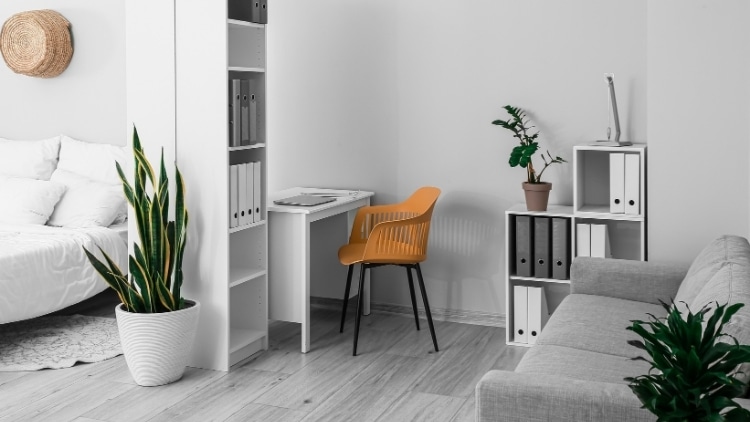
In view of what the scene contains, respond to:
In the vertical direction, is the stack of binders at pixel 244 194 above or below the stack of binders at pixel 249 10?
below

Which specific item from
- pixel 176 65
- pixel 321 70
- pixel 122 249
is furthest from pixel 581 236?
pixel 122 249

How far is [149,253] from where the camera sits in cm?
394

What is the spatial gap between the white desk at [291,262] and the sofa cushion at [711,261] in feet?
5.66

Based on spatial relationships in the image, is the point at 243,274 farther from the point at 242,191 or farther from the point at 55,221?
A: the point at 55,221

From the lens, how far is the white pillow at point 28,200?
513cm

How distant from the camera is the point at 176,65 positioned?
13.4 ft

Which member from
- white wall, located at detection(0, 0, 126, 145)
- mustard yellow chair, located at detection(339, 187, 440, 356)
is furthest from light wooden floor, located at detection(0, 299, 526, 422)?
white wall, located at detection(0, 0, 126, 145)

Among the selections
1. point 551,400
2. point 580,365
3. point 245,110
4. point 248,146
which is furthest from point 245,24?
point 551,400

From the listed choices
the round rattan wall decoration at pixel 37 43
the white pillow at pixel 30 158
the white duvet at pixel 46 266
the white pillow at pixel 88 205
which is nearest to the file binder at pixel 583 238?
the white duvet at pixel 46 266

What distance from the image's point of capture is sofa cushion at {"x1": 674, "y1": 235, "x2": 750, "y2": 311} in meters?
3.26

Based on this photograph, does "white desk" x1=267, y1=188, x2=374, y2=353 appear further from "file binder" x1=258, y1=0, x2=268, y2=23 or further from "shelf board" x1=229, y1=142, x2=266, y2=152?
"file binder" x1=258, y1=0, x2=268, y2=23

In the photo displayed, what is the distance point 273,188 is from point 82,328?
4.34ft

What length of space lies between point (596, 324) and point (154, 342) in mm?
1823

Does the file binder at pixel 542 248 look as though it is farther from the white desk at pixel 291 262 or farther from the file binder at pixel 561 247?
the white desk at pixel 291 262
